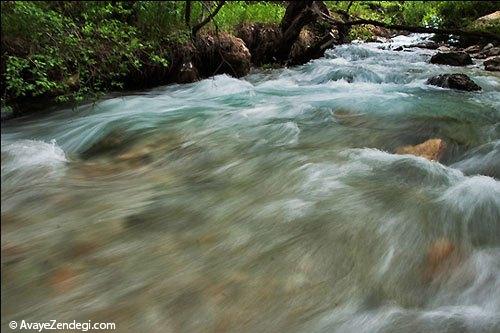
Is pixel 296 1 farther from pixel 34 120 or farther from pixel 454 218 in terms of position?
pixel 454 218

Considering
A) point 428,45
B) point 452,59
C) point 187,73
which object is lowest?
point 452,59

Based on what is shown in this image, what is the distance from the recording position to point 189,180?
3.94 meters

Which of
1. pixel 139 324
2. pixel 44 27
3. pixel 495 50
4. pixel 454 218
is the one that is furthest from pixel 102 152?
pixel 495 50

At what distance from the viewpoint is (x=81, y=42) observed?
5285 mm

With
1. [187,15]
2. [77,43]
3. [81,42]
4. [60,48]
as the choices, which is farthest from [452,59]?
[60,48]

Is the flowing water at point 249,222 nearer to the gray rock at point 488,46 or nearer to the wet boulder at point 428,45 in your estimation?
the gray rock at point 488,46

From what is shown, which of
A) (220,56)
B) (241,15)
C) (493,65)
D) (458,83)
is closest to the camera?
(458,83)

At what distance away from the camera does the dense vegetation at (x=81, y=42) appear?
459cm

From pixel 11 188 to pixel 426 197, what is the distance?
328 centimetres

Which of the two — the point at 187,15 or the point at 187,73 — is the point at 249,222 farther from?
the point at 187,15

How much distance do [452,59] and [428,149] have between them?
742 centimetres

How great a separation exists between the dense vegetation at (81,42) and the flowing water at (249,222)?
19.8 inches

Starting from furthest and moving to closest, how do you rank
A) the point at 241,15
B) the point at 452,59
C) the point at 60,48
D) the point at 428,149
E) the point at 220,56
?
the point at 452,59, the point at 241,15, the point at 220,56, the point at 60,48, the point at 428,149

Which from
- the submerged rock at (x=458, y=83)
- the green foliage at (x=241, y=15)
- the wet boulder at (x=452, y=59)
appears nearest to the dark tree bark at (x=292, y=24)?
the green foliage at (x=241, y=15)
